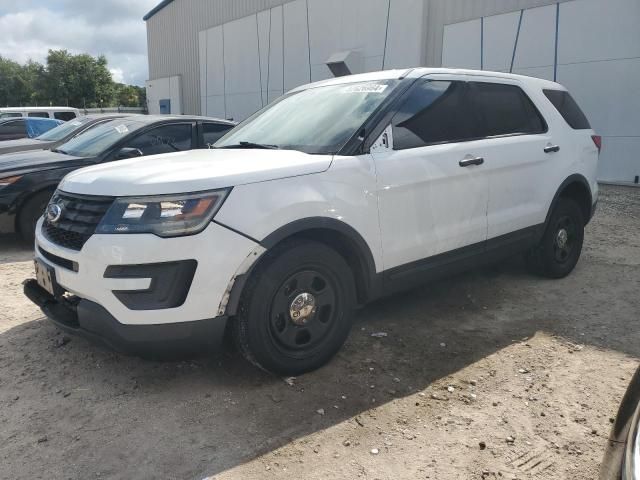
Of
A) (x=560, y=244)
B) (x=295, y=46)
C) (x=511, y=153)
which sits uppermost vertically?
(x=295, y=46)

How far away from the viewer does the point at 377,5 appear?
1470 centimetres

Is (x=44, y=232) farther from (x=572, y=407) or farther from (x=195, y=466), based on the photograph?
(x=572, y=407)

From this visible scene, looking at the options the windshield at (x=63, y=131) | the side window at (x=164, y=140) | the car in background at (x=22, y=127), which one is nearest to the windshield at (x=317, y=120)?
the side window at (x=164, y=140)

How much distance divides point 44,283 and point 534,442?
9.16 ft

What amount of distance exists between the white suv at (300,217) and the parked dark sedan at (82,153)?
266cm

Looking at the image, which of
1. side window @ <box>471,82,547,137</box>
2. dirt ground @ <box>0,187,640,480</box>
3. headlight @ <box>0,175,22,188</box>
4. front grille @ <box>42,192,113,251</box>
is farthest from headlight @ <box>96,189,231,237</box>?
headlight @ <box>0,175,22,188</box>

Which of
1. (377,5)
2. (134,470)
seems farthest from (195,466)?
(377,5)

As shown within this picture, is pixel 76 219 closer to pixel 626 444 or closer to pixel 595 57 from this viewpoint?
pixel 626 444

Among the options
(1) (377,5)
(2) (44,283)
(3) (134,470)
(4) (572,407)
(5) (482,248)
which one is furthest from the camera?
(1) (377,5)

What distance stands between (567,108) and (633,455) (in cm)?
415

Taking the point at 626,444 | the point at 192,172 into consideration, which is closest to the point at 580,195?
the point at 192,172

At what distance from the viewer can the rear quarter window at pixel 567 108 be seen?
4.77 m

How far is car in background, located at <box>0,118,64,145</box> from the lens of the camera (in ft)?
42.5

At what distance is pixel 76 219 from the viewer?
2.87 metres
